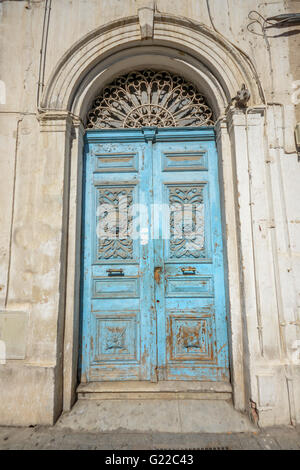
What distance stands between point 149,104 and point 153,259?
2009 millimetres

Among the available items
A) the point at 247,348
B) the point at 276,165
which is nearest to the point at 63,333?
the point at 247,348

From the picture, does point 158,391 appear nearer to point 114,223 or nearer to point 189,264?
point 189,264

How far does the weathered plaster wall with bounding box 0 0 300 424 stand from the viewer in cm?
258

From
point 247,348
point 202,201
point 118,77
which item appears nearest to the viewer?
point 247,348

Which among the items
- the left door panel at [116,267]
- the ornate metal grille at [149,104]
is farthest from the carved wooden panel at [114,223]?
the ornate metal grille at [149,104]

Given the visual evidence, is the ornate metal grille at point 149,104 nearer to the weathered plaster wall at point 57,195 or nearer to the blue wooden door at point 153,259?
the blue wooden door at point 153,259

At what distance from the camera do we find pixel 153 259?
314 cm

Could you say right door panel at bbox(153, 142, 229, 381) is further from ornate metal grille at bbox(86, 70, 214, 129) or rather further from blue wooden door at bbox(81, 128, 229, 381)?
ornate metal grille at bbox(86, 70, 214, 129)

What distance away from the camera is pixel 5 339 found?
8.95 feet

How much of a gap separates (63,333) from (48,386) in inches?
19.5

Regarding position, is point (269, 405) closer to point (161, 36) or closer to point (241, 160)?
point (241, 160)

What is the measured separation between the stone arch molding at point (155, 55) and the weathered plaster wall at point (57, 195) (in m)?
0.14

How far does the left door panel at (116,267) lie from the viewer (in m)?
3.01

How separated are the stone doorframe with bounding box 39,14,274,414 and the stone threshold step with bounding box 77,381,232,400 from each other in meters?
0.15
